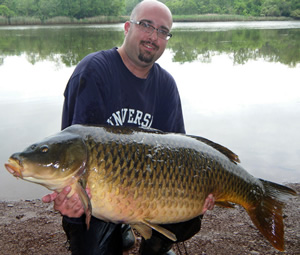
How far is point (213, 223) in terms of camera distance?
2.56m

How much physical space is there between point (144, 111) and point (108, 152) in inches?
26.6

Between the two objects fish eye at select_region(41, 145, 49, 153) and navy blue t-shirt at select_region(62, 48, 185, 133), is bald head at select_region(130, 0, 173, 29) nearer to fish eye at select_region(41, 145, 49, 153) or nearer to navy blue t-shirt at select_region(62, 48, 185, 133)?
navy blue t-shirt at select_region(62, 48, 185, 133)

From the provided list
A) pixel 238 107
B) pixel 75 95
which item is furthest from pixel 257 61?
pixel 75 95

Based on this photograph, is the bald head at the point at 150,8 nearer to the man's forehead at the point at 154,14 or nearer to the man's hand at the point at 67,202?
the man's forehead at the point at 154,14

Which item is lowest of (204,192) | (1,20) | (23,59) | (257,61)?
(1,20)

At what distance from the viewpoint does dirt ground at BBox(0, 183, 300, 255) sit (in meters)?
2.21

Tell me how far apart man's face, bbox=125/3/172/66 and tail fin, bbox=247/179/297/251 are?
3.33 feet

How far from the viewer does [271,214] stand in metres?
1.75

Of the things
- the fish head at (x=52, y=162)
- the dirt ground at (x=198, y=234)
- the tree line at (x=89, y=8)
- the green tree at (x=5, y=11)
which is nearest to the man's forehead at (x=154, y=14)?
the fish head at (x=52, y=162)

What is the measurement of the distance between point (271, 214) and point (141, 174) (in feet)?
2.53

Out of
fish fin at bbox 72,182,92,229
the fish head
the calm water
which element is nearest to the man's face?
the fish head

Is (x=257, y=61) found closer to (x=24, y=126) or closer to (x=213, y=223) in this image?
(x=24, y=126)

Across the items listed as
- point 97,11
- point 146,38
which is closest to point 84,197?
point 146,38

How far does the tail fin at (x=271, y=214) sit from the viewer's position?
5.65 feet
